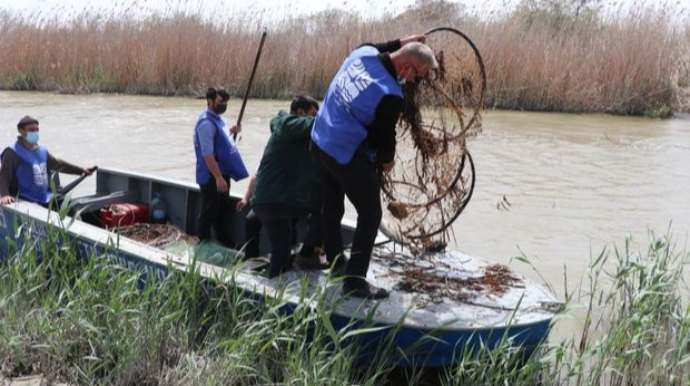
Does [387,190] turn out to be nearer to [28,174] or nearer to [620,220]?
[28,174]

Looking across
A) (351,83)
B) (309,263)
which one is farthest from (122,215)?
(351,83)

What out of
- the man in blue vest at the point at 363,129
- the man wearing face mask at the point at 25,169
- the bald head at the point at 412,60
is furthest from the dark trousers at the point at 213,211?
the bald head at the point at 412,60

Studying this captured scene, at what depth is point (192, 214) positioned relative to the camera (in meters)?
6.71

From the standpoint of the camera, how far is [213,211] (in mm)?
5988

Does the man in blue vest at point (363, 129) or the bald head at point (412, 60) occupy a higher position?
the bald head at point (412, 60)

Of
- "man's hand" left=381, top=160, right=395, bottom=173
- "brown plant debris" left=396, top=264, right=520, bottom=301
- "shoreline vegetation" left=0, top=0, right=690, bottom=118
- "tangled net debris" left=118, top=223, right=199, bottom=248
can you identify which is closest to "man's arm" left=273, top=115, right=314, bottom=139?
"man's hand" left=381, top=160, right=395, bottom=173

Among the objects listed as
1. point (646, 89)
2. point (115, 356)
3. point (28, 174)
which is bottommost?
point (115, 356)

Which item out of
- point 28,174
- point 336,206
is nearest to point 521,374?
point 336,206

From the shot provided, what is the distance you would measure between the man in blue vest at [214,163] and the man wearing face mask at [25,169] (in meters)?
1.24

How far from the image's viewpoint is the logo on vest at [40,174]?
6145 mm

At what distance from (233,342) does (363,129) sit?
4.21ft

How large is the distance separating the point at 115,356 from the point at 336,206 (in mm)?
1451

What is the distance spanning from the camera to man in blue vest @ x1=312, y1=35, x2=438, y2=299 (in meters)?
4.10

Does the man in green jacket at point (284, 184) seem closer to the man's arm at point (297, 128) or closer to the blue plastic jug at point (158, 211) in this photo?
the man's arm at point (297, 128)
